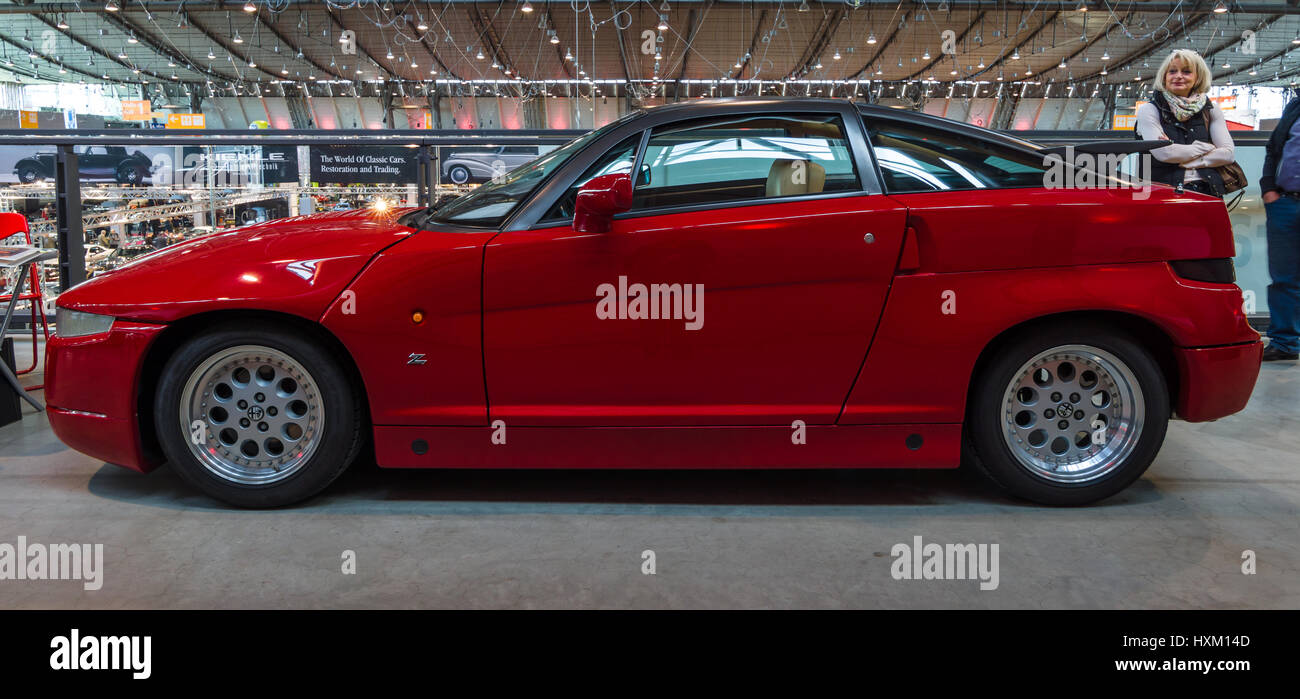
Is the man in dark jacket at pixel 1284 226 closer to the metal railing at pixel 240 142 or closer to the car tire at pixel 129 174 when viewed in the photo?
the metal railing at pixel 240 142

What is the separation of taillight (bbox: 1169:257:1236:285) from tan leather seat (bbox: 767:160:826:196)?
1.19 m

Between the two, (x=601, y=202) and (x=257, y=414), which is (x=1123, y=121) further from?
(x=257, y=414)

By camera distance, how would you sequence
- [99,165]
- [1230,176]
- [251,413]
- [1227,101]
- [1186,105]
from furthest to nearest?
1. [1227,101]
2. [99,165]
3. [1230,176]
4. [1186,105]
5. [251,413]

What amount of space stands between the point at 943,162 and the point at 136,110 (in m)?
34.2

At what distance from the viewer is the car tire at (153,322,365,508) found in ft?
9.00

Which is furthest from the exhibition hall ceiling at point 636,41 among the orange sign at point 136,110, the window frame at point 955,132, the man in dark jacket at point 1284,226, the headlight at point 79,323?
the headlight at point 79,323

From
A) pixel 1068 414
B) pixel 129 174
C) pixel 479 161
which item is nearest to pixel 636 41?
pixel 479 161

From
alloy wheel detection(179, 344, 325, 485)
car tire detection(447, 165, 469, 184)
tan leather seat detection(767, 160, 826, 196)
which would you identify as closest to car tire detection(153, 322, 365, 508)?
alloy wheel detection(179, 344, 325, 485)

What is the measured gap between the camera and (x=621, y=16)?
21047 millimetres

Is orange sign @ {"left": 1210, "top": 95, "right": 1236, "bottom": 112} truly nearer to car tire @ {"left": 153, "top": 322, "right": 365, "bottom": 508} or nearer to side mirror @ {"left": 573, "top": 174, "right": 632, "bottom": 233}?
side mirror @ {"left": 573, "top": 174, "right": 632, "bottom": 233}

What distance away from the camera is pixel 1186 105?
4.35 meters

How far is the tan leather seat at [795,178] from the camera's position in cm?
285
